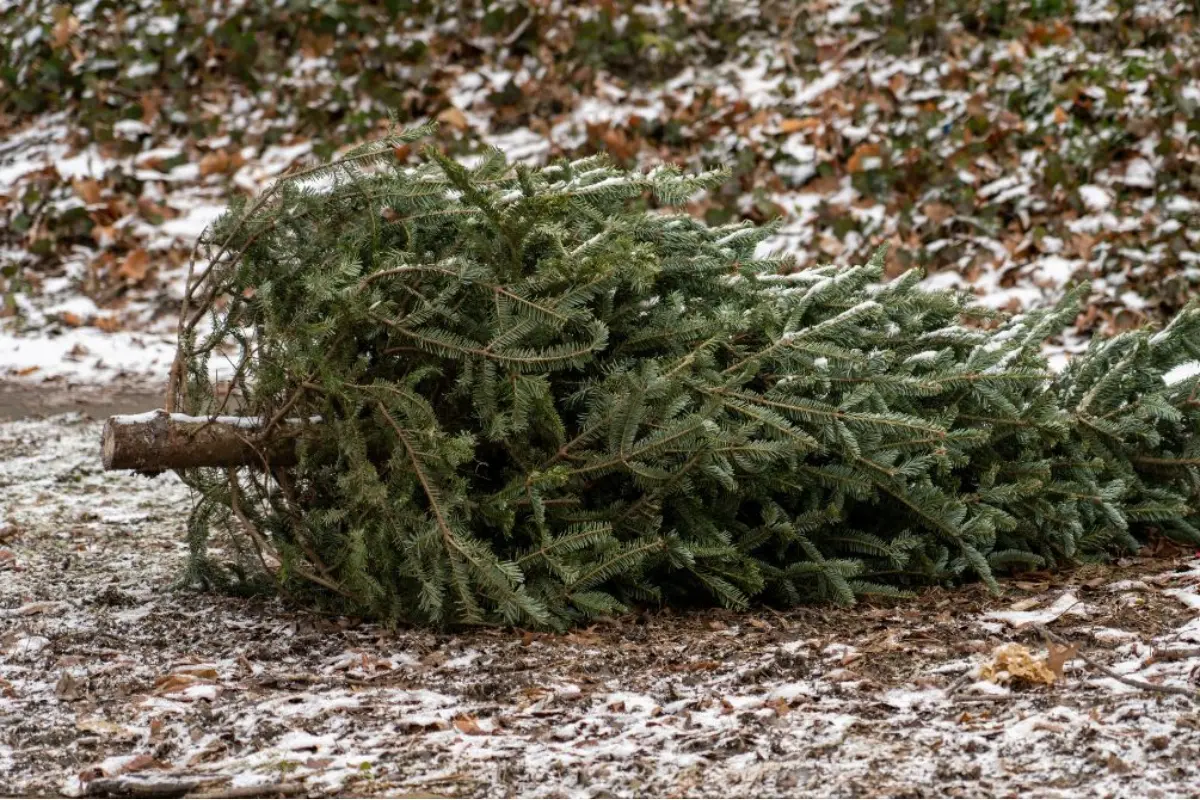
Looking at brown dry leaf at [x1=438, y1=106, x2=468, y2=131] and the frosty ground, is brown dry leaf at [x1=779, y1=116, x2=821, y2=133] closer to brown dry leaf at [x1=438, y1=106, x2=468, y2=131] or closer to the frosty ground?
the frosty ground

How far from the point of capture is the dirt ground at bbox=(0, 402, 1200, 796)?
2520 millimetres

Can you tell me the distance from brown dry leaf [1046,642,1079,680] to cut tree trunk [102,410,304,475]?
6.68 ft

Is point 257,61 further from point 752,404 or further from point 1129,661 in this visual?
point 1129,661

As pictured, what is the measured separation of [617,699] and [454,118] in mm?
7615

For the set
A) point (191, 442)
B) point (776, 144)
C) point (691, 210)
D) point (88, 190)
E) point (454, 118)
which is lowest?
point (191, 442)

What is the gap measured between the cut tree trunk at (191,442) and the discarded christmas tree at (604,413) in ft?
0.06

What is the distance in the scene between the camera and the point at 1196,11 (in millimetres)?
8938

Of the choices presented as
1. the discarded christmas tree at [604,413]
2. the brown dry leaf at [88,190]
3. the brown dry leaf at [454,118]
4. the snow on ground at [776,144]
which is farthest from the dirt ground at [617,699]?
the brown dry leaf at [454,118]

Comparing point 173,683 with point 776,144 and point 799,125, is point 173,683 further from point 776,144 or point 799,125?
point 799,125

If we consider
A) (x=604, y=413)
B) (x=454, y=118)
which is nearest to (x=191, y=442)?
(x=604, y=413)

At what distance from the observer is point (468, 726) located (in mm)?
2850

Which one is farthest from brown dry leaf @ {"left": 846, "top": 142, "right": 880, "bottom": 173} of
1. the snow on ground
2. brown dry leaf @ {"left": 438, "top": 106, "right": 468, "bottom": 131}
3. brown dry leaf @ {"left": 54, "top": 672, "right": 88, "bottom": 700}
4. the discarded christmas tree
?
brown dry leaf @ {"left": 54, "top": 672, "right": 88, "bottom": 700}

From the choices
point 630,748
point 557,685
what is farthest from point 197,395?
point 630,748

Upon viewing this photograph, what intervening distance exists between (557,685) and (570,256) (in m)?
1.10
